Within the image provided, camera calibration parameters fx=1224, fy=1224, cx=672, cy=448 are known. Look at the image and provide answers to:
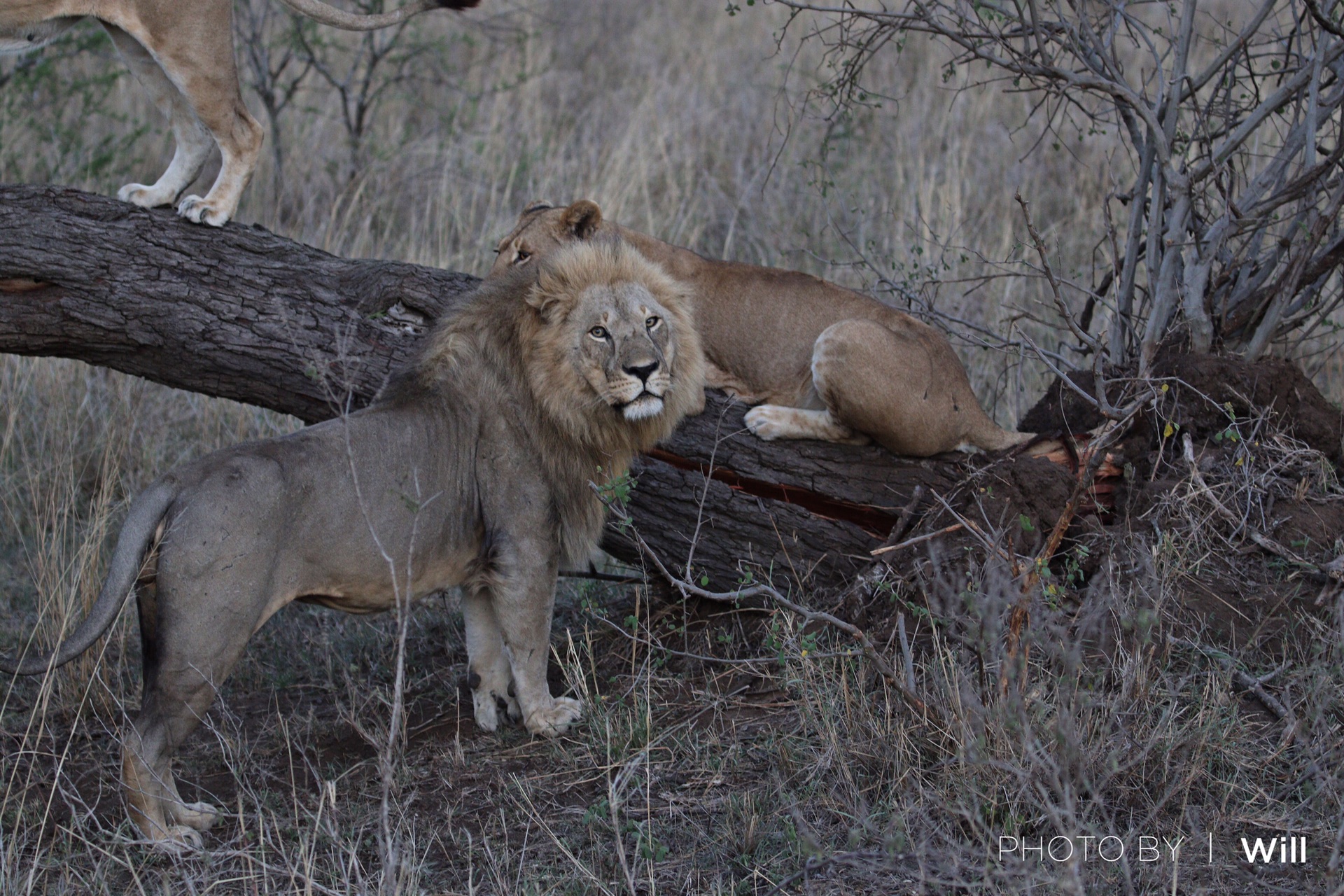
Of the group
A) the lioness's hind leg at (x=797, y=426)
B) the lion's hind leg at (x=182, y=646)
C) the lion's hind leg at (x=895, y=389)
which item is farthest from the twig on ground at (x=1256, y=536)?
the lion's hind leg at (x=182, y=646)

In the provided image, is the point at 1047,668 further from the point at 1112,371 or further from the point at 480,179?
the point at 480,179

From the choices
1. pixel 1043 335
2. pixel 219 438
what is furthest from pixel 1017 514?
pixel 219 438

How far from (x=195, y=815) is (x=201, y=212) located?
215cm

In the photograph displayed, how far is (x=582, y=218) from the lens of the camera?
188 inches

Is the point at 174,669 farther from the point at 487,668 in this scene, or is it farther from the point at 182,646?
the point at 487,668

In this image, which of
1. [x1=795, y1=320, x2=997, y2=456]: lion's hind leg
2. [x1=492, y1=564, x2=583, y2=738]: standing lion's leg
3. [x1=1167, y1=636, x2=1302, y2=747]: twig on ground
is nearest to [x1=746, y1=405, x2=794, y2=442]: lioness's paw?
[x1=795, y1=320, x2=997, y2=456]: lion's hind leg

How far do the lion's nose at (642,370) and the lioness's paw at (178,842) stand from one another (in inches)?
68.5

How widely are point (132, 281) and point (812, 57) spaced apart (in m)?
8.53

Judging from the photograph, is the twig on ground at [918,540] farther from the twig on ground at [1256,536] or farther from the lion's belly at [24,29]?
the lion's belly at [24,29]

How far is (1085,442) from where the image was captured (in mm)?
4285

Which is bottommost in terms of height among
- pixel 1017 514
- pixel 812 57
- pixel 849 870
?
pixel 849 870

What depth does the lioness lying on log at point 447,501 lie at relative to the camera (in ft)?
10.2

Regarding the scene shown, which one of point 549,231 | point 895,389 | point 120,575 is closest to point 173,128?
point 549,231

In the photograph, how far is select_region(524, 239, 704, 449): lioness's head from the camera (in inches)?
146
